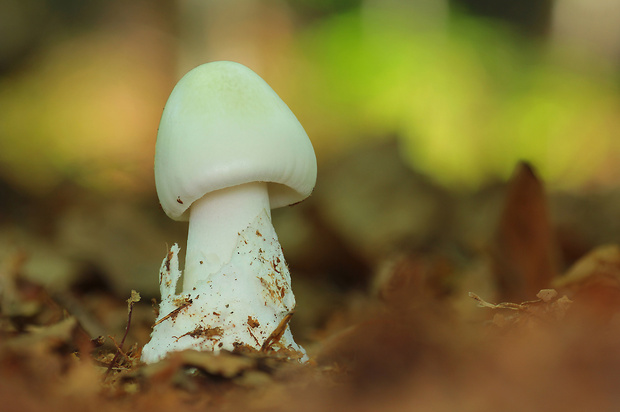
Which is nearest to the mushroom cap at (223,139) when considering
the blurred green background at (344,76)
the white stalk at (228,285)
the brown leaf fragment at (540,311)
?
the white stalk at (228,285)

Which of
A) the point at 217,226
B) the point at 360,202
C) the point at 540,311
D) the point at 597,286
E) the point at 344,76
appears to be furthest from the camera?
the point at 344,76

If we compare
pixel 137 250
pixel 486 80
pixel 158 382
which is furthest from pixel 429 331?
pixel 486 80

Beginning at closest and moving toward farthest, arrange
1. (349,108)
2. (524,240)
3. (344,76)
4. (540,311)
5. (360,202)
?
(540,311) < (524,240) < (360,202) < (349,108) < (344,76)

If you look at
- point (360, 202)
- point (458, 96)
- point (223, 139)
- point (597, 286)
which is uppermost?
point (223, 139)

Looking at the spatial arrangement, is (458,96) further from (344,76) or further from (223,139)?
(223,139)

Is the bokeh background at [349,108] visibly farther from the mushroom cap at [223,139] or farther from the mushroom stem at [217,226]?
the mushroom cap at [223,139]

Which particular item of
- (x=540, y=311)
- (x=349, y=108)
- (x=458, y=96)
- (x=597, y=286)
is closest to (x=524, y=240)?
(x=597, y=286)
